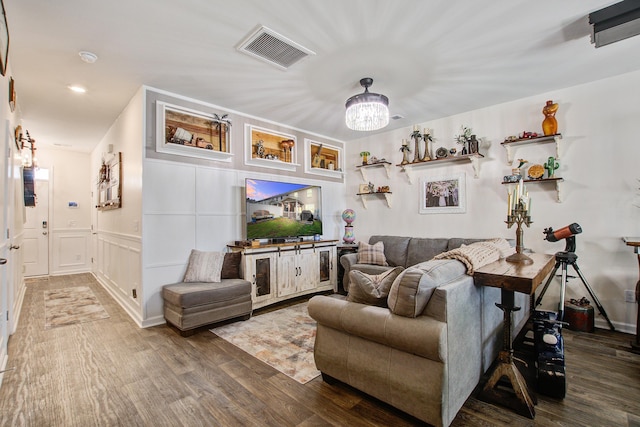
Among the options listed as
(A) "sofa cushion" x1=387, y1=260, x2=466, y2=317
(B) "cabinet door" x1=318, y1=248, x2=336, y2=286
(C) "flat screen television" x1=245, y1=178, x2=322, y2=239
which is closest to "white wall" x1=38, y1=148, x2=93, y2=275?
(C) "flat screen television" x1=245, y1=178, x2=322, y2=239

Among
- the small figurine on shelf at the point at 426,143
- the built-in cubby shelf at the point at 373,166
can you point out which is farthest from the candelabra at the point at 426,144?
the built-in cubby shelf at the point at 373,166

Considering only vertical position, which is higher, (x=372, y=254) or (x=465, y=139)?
(x=465, y=139)

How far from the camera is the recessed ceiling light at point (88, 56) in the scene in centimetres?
267

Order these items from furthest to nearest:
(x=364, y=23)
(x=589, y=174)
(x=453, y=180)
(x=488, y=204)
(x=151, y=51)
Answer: (x=453, y=180), (x=488, y=204), (x=589, y=174), (x=151, y=51), (x=364, y=23)

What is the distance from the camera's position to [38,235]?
605 cm

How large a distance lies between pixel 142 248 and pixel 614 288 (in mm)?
5233

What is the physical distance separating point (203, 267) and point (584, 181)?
4.56m

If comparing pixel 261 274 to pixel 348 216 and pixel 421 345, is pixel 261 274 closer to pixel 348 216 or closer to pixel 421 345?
pixel 348 216

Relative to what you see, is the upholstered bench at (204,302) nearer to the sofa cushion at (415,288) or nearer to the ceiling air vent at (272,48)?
the sofa cushion at (415,288)

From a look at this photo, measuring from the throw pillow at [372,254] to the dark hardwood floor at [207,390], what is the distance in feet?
7.53

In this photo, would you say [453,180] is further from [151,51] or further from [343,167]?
[151,51]

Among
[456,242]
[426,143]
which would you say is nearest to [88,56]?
[426,143]

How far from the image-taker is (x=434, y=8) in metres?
2.13

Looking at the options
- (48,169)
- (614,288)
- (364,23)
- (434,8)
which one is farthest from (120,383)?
(48,169)
